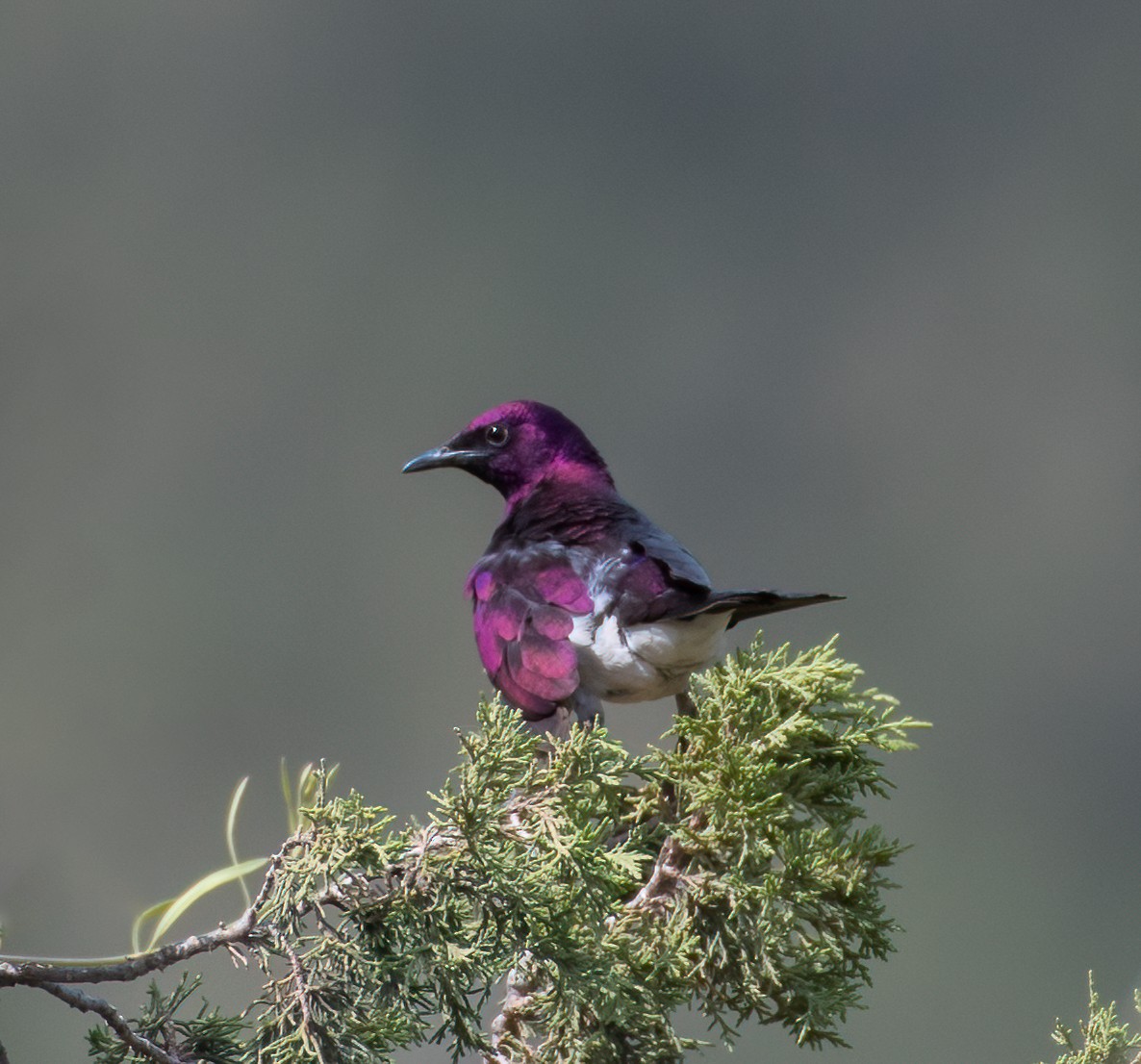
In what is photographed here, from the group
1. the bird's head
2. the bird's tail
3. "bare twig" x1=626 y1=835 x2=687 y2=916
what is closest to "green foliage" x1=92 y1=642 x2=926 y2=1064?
"bare twig" x1=626 y1=835 x2=687 y2=916

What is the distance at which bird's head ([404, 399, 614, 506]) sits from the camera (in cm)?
157

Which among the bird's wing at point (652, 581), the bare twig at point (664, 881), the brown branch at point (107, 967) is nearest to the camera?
the brown branch at point (107, 967)

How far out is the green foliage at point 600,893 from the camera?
1.96 ft

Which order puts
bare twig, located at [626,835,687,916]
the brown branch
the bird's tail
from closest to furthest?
1. the brown branch
2. bare twig, located at [626,835,687,916]
3. the bird's tail

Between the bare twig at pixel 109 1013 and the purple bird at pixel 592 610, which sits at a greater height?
the purple bird at pixel 592 610

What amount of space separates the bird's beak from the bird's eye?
0.07ft

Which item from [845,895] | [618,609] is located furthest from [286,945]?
[618,609]

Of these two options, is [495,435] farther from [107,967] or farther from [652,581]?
[107,967]

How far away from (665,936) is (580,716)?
1.42ft

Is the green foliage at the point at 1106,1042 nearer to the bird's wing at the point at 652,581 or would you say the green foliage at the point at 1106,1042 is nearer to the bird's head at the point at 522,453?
the bird's wing at the point at 652,581

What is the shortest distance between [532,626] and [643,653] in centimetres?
12

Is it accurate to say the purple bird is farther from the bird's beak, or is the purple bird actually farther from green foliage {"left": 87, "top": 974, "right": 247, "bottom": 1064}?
green foliage {"left": 87, "top": 974, "right": 247, "bottom": 1064}

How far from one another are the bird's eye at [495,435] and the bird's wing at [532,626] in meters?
0.28

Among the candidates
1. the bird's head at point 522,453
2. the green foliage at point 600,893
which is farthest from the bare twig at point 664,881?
the bird's head at point 522,453
